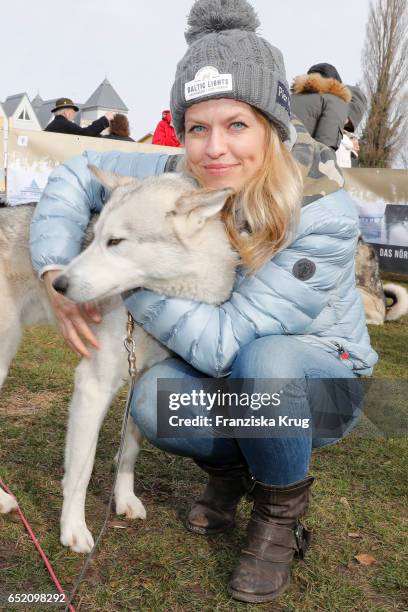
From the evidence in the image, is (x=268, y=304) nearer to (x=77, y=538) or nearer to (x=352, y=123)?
(x=77, y=538)

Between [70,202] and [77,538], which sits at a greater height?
[70,202]

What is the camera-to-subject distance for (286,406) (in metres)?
2.03

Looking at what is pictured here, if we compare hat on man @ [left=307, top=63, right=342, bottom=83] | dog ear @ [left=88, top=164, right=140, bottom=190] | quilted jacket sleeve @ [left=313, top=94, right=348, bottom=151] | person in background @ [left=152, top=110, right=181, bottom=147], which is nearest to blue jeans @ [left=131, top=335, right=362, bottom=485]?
dog ear @ [left=88, top=164, right=140, bottom=190]

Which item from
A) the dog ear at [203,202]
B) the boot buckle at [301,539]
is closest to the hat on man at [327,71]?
the dog ear at [203,202]

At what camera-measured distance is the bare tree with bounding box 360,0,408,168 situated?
2102cm

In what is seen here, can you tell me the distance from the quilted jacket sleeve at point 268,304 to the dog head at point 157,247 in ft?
0.33

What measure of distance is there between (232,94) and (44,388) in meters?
2.45

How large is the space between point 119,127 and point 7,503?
26.8ft

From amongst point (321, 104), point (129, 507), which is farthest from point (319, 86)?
point (129, 507)

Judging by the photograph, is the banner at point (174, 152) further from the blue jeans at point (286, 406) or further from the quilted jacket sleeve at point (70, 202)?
the blue jeans at point (286, 406)

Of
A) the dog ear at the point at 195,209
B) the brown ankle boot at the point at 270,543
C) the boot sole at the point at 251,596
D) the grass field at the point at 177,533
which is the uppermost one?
the dog ear at the point at 195,209

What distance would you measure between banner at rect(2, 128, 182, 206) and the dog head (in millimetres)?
6364

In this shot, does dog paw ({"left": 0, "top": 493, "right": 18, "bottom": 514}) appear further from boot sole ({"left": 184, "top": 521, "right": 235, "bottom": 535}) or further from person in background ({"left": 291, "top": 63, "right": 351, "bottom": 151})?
person in background ({"left": 291, "top": 63, "right": 351, "bottom": 151})

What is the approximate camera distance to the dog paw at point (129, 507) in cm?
249
